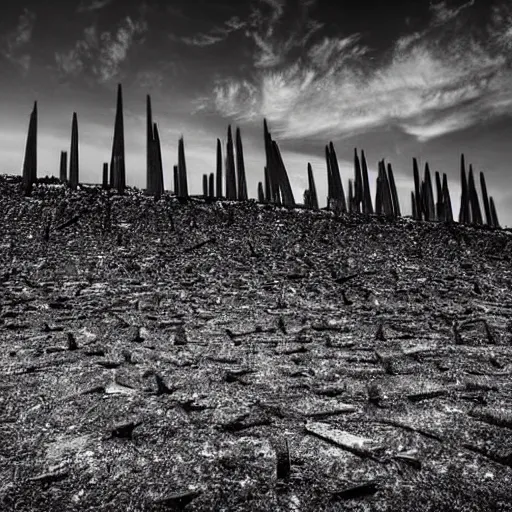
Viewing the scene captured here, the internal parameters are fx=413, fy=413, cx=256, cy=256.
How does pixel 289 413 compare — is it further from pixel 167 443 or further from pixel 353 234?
pixel 353 234

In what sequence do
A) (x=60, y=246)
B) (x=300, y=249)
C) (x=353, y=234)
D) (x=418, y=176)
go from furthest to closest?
(x=418, y=176) → (x=353, y=234) → (x=300, y=249) → (x=60, y=246)

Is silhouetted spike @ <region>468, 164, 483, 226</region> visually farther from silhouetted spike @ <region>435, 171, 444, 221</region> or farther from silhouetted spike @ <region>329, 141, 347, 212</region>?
silhouetted spike @ <region>329, 141, 347, 212</region>

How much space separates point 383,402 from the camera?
4750 millimetres

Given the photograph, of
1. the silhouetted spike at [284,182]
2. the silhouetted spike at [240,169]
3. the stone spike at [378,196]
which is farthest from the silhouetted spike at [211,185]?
the stone spike at [378,196]

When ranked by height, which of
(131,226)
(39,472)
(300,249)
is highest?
(131,226)

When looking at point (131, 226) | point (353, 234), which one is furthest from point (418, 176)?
point (131, 226)

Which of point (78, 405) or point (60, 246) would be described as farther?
point (60, 246)

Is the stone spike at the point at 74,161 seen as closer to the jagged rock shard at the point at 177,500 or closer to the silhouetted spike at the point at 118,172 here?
the silhouetted spike at the point at 118,172

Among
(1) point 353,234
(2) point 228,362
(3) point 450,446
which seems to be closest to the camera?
(3) point 450,446

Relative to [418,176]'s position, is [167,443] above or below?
below

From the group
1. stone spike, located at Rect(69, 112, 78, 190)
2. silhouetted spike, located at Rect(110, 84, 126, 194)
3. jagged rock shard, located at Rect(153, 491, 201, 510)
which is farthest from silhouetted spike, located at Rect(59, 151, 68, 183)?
jagged rock shard, located at Rect(153, 491, 201, 510)

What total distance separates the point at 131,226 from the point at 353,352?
951cm

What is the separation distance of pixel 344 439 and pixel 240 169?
16239 millimetres

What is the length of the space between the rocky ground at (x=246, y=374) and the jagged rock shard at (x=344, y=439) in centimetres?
3
